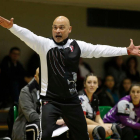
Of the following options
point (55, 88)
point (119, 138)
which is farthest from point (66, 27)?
point (119, 138)

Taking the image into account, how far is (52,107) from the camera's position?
12.5 ft

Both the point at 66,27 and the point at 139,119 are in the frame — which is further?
the point at 139,119

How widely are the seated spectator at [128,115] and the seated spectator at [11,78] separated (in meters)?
1.90

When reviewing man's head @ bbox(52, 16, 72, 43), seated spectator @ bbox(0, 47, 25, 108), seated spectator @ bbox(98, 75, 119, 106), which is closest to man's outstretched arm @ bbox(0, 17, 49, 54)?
man's head @ bbox(52, 16, 72, 43)

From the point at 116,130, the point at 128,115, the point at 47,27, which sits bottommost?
the point at 116,130

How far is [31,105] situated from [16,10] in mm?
2979

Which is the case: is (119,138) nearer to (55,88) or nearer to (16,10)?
(55,88)

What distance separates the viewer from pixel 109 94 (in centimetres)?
708

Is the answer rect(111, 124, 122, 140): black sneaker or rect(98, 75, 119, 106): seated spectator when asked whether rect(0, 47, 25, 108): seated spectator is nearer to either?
rect(98, 75, 119, 106): seated spectator

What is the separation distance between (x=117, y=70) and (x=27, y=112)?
356 cm

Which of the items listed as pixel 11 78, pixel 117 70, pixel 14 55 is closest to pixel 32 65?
pixel 14 55

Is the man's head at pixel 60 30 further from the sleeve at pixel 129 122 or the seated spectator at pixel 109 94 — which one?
the seated spectator at pixel 109 94

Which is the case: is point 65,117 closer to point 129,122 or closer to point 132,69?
point 129,122

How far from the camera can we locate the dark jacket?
4.82 meters
